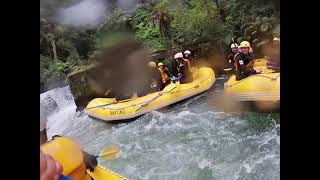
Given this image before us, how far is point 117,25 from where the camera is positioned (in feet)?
9.43

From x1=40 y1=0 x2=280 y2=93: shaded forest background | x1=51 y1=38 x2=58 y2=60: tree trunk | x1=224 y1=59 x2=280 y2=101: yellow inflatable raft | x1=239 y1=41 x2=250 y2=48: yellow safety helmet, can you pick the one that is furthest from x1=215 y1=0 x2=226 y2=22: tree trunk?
x1=51 y1=38 x2=58 y2=60: tree trunk

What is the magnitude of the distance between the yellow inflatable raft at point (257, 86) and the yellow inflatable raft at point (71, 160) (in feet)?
2.10

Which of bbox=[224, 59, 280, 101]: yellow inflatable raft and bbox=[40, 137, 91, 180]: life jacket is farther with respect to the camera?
bbox=[40, 137, 91, 180]: life jacket

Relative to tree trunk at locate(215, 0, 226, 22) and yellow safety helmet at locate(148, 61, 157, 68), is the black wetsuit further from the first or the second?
yellow safety helmet at locate(148, 61, 157, 68)

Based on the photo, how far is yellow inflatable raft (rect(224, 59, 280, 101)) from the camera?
2.73m

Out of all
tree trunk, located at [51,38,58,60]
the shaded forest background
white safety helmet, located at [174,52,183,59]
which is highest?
the shaded forest background

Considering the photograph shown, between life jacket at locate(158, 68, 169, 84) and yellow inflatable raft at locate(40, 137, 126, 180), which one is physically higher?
life jacket at locate(158, 68, 169, 84)

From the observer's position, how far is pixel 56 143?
2879mm

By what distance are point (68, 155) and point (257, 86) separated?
2.94 feet
